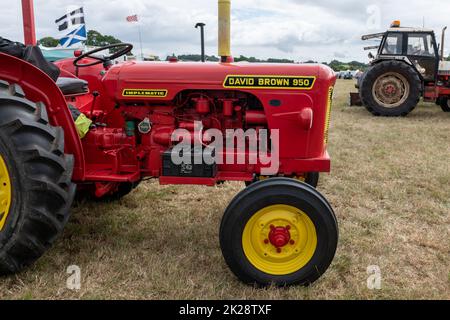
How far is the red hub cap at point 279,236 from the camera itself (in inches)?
96.2

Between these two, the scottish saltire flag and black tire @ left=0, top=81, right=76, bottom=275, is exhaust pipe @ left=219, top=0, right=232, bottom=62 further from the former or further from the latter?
the scottish saltire flag

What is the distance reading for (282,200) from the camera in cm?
239

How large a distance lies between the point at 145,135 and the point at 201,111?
440 mm

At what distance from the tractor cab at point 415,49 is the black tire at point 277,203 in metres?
8.60

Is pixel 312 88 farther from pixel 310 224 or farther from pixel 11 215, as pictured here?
pixel 11 215

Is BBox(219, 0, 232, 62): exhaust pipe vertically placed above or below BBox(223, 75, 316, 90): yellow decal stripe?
above

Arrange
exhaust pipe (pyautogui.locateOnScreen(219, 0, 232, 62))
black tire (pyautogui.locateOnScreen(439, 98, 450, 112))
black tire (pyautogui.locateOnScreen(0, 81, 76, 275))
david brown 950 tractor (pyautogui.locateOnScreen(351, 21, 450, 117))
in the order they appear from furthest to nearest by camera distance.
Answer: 1. black tire (pyautogui.locateOnScreen(439, 98, 450, 112))
2. david brown 950 tractor (pyautogui.locateOnScreen(351, 21, 450, 117))
3. exhaust pipe (pyautogui.locateOnScreen(219, 0, 232, 62))
4. black tire (pyautogui.locateOnScreen(0, 81, 76, 275))

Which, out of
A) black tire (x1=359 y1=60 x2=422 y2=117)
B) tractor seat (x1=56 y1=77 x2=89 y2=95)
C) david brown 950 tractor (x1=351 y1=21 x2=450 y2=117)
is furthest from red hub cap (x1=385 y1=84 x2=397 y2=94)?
tractor seat (x1=56 y1=77 x2=89 y2=95)

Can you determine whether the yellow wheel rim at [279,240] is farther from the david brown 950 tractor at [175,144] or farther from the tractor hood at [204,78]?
the tractor hood at [204,78]

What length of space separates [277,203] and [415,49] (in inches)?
362

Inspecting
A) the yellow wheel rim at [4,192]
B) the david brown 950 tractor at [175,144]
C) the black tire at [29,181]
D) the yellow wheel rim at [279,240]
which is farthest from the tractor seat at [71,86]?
the yellow wheel rim at [279,240]

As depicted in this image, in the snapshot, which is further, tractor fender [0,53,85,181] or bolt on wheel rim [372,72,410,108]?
bolt on wheel rim [372,72,410,108]

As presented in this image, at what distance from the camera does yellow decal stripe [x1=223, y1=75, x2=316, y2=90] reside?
107 inches
